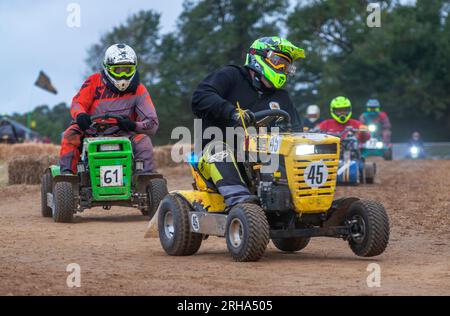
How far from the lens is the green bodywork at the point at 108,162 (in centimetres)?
1259

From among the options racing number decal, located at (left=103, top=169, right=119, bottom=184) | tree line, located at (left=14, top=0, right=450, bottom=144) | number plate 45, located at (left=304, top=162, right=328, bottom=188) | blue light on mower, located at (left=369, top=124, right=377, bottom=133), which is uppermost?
tree line, located at (left=14, top=0, right=450, bottom=144)

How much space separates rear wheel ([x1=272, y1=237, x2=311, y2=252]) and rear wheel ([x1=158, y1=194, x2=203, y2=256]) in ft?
2.77

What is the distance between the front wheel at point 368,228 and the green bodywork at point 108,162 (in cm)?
468

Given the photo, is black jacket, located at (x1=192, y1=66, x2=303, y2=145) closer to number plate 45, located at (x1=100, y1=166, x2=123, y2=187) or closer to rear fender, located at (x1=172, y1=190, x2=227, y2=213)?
rear fender, located at (x1=172, y1=190, x2=227, y2=213)

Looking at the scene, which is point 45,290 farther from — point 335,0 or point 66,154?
point 335,0

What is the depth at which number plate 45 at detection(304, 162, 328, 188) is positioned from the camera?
8352mm

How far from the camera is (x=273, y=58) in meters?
9.26

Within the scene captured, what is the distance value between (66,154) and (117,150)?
2.32ft

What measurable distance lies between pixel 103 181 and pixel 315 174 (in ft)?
15.9

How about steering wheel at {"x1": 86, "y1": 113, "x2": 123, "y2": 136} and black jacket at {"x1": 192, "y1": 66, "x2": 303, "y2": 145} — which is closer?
black jacket at {"x1": 192, "y1": 66, "x2": 303, "y2": 145}

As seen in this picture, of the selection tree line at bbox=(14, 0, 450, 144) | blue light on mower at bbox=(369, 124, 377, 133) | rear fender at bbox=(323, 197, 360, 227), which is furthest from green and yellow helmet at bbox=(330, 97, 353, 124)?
tree line at bbox=(14, 0, 450, 144)

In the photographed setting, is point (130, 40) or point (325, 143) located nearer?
point (325, 143)

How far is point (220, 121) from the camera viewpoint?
920 centimetres
